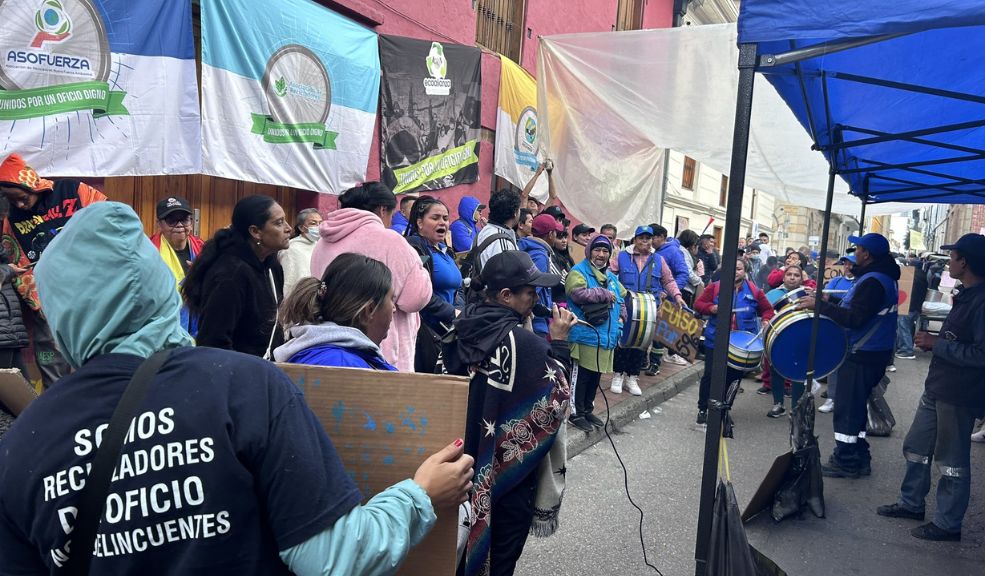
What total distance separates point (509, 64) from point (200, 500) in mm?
9719

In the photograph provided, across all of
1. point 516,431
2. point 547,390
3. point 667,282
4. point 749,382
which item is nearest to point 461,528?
point 516,431

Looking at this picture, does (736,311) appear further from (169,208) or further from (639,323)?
(169,208)

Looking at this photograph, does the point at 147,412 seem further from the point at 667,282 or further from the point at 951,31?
the point at 667,282

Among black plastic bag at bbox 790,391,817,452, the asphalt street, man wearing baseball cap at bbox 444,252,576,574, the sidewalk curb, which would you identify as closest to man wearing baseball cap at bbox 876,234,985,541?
the asphalt street

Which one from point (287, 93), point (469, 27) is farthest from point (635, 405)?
point (469, 27)

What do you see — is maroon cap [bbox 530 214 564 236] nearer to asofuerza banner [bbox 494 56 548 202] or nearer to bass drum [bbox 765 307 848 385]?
bass drum [bbox 765 307 848 385]

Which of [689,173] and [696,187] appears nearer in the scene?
[689,173]

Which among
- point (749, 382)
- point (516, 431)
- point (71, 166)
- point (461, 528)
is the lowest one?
point (749, 382)

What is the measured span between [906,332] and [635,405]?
7.92m

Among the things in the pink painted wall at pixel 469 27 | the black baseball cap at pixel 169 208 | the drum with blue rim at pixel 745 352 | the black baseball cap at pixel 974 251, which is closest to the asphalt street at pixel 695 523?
the drum with blue rim at pixel 745 352

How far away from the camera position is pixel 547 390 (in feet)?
8.72

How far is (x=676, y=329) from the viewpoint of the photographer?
646cm

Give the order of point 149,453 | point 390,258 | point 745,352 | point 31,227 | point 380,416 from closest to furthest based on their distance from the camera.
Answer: point 149,453 < point 380,416 < point 390,258 < point 31,227 < point 745,352

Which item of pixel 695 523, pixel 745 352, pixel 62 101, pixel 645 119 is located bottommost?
pixel 695 523
